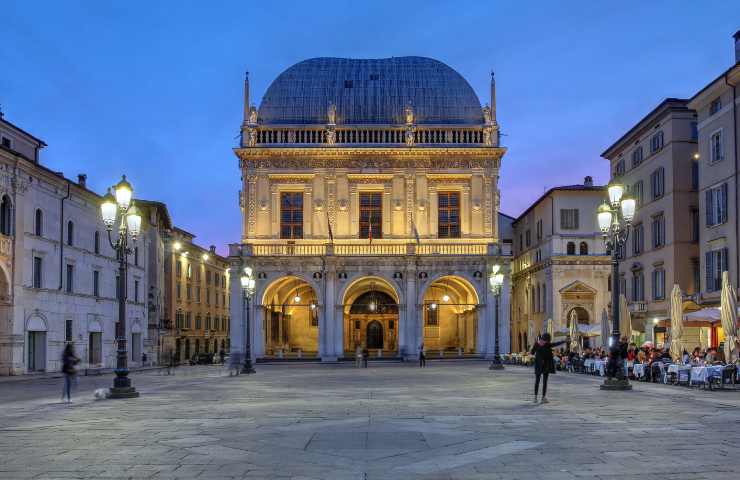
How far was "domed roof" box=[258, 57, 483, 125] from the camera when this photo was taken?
234 ft

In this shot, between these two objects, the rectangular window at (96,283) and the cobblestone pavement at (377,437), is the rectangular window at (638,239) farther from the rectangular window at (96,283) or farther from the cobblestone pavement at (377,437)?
the rectangular window at (96,283)

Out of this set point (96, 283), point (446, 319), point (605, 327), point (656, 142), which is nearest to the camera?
point (605, 327)

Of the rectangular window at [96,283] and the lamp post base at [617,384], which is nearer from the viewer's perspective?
the lamp post base at [617,384]

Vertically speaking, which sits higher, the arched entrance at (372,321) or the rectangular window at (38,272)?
the rectangular window at (38,272)

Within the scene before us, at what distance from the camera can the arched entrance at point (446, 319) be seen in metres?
73.1

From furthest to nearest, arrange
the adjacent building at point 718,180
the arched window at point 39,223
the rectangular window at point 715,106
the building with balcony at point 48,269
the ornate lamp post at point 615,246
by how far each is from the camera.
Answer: the arched window at point 39,223 < the building with balcony at point 48,269 < the rectangular window at point 715,106 < the adjacent building at point 718,180 < the ornate lamp post at point 615,246

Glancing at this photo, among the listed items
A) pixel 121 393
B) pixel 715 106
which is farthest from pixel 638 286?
pixel 121 393

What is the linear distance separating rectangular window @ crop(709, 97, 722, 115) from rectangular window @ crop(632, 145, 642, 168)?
12.2 metres

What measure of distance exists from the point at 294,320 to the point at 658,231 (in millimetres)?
32644

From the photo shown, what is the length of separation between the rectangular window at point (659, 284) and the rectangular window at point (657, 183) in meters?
4.50

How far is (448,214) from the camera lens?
70250 millimetres

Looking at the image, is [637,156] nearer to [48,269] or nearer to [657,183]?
[657,183]

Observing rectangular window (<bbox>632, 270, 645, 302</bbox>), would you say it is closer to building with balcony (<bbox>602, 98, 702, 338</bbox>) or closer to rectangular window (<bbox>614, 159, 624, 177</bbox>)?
building with balcony (<bbox>602, 98, 702, 338</bbox>)

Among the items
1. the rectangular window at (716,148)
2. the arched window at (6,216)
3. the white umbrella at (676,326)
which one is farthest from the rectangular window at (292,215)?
the white umbrella at (676,326)
